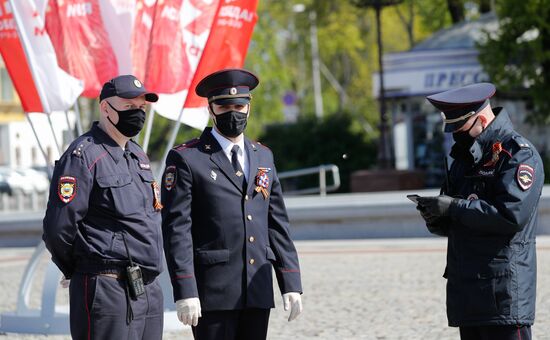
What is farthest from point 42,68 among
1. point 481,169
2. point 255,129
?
point 255,129

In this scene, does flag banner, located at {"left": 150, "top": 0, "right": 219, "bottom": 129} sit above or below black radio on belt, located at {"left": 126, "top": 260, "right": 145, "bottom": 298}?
above

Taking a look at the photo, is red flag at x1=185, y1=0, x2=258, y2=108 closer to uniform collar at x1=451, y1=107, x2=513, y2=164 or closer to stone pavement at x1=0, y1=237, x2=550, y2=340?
stone pavement at x1=0, y1=237, x2=550, y2=340

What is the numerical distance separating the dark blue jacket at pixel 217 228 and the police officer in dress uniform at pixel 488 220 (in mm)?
872

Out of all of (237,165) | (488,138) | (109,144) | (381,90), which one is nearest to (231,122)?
(237,165)

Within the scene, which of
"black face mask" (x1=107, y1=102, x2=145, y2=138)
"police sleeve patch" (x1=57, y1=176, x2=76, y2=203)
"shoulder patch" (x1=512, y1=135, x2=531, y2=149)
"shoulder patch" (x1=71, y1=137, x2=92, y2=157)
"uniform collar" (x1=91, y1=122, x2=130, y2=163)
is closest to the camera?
"shoulder patch" (x1=512, y1=135, x2=531, y2=149)

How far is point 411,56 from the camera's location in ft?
102

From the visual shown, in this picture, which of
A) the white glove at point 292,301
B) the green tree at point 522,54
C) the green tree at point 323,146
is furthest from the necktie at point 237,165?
the green tree at point 323,146

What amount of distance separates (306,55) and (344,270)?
49.4 meters

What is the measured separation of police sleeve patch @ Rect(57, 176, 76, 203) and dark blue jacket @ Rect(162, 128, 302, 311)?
17.5 inches

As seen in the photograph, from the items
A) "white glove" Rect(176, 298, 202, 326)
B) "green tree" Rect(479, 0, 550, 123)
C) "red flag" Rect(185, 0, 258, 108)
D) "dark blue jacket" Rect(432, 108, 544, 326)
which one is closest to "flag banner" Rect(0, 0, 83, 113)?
"red flag" Rect(185, 0, 258, 108)

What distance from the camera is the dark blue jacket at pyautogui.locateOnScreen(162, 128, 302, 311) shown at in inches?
221

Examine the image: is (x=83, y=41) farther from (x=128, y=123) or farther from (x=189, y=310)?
(x=189, y=310)

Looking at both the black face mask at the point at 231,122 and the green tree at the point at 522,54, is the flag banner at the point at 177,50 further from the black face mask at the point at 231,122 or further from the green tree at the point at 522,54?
the green tree at the point at 522,54

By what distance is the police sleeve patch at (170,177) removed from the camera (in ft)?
18.6
